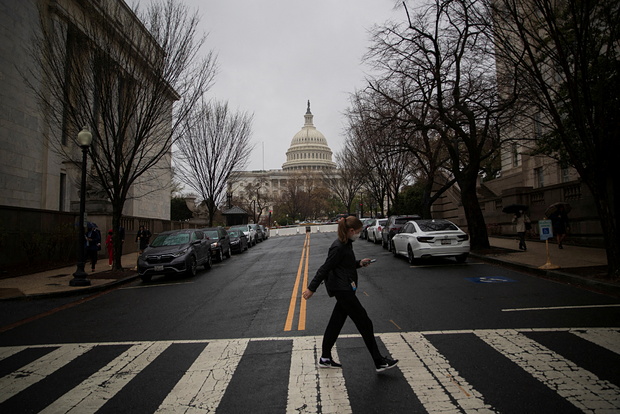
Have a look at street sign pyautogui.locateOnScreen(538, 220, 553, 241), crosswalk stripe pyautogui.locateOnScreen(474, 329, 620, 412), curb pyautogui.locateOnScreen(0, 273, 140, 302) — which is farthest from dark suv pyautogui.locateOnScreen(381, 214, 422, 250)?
crosswalk stripe pyautogui.locateOnScreen(474, 329, 620, 412)

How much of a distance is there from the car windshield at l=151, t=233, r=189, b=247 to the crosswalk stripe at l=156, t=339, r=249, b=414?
31.9 feet

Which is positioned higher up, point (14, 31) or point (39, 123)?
point (14, 31)

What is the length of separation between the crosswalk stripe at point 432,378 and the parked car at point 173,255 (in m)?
9.56

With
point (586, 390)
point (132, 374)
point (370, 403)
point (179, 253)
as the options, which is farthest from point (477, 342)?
point (179, 253)

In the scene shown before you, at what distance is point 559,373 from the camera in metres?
4.48

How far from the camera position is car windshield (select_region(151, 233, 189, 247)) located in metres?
15.1

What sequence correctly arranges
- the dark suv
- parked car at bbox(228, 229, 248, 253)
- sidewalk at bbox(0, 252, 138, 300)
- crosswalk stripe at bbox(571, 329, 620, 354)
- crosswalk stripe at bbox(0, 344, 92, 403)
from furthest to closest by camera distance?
parked car at bbox(228, 229, 248, 253) → the dark suv → sidewalk at bbox(0, 252, 138, 300) → crosswalk stripe at bbox(571, 329, 620, 354) → crosswalk stripe at bbox(0, 344, 92, 403)

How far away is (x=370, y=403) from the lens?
393cm

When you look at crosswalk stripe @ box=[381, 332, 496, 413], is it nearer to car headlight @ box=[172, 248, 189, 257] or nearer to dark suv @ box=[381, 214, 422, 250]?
car headlight @ box=[172, 248, 189, 257]

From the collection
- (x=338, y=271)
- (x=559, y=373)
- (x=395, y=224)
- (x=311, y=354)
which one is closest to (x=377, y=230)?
(x=395, y=224)

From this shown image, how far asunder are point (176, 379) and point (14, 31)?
22.3m

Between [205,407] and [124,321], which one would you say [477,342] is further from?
[124,321]

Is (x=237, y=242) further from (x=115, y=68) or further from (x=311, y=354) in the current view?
(x=311, y=354)

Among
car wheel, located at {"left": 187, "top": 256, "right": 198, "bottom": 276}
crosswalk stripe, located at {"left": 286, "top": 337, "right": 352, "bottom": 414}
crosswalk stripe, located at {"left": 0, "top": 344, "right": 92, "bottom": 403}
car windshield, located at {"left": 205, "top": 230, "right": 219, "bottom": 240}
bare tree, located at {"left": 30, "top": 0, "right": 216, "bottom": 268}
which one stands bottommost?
crosswalk stripe, located at {"left": 0, "top": 344, "right": 92, "bottom": 403}
